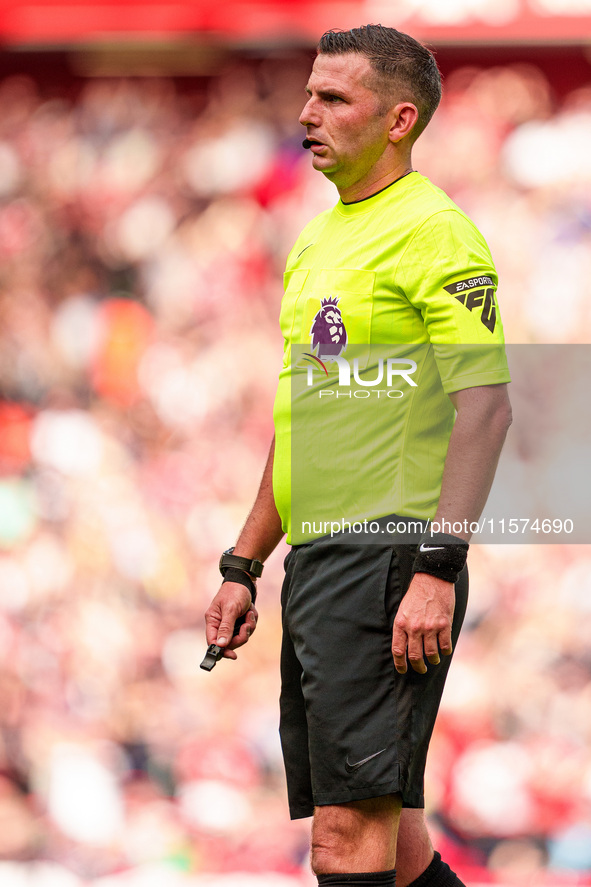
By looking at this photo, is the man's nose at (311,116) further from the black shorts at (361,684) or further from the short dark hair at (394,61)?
the black shorts at (361,684)

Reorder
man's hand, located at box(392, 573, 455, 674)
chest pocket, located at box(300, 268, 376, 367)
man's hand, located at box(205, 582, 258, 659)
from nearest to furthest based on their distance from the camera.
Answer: man's hand, located at box(392, 573, 455, 674)
chest pocket, located at box(300, 268, 376, 367)
man's hand, located at box(205, 582, 258, 659)

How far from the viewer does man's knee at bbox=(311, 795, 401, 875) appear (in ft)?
7.09

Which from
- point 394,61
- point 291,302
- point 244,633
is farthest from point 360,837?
point 394,61

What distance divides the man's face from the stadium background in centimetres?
191

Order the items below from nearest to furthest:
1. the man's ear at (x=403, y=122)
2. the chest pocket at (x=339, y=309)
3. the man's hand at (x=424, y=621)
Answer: the man's hand at (x=424, y=621)
the chest pocket at (x=339, y=309)
the man's ear at (x=403, y=122)

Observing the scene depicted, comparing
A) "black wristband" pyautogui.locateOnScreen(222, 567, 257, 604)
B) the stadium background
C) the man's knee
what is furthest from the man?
the stadium background

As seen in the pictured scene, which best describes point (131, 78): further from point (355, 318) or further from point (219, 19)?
point (355, 318)

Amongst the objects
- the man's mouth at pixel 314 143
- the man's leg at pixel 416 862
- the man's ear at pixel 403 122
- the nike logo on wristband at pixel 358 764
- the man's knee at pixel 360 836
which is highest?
the man's ear at pixel 403 122

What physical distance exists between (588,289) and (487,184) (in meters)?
0.56

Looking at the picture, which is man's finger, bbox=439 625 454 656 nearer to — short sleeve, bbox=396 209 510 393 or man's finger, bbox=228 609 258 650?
short sleeve, bbox=396 209 510 393

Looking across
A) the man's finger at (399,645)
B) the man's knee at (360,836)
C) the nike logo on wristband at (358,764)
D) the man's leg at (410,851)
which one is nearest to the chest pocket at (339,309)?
the man's finger at (399,645)

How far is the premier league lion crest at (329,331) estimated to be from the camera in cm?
232

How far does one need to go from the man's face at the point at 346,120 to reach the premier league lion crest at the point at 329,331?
32 centimetres

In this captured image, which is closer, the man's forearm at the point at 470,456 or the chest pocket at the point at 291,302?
the man's forearm at the point at 470,456
